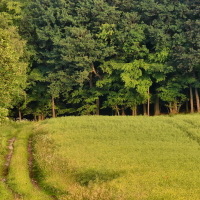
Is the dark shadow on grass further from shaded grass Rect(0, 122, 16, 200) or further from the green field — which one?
shaded grass Rect(0, 122, 16, 200)

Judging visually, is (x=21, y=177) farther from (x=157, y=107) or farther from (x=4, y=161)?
(x=157, y=107)

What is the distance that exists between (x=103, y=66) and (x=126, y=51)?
17.3ft

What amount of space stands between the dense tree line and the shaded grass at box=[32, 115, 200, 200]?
806 inches

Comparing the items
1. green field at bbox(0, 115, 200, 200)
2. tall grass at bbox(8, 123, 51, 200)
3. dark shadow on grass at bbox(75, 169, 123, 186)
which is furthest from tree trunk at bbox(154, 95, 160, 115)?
dark shadow on grass at bbox(75, 169, 123, 186)

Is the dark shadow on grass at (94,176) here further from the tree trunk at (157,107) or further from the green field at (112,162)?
the tree trunk at (157,107)

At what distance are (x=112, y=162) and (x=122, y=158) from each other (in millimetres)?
1312

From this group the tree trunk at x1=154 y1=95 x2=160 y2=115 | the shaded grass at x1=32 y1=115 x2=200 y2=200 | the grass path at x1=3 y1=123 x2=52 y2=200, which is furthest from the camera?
the tree trunk at x1=154 y1=95 x2=160 y2=115

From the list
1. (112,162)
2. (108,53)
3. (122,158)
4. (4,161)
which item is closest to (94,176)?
(112,162)

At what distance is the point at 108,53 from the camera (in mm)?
62750

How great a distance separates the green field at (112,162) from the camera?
19766 mm

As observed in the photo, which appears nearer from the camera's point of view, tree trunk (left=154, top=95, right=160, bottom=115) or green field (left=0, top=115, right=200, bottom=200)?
green field (left=0, top=115, right=200, bottom=200)

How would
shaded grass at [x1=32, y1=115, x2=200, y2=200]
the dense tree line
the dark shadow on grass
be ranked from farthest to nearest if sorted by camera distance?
1. the dense tree line
2. the dark shadow on grass
3. shaded grass at [x1=32, y1=115, x2=200, y2=200]

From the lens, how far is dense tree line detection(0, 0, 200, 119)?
59781 mm

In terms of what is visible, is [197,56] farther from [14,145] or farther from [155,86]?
[14,145]
